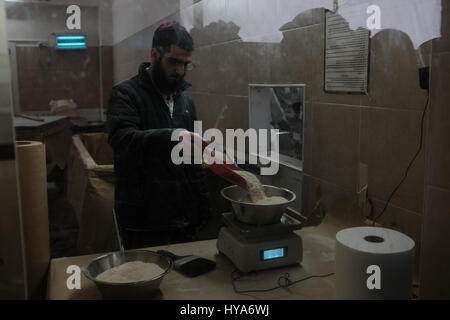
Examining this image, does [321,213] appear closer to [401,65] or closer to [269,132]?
[269,132]

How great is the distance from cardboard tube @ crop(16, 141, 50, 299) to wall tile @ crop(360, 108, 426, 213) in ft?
3.49

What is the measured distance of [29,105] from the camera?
1.26 meters

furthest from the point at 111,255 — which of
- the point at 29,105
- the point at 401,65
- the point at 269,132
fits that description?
the point at 401,65

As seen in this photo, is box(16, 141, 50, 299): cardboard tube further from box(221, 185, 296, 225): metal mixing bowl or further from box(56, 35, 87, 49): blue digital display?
box(221, 185, 296, 225): metal mixing bowl

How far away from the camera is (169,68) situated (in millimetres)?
1471

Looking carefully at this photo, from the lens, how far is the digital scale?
1312mm

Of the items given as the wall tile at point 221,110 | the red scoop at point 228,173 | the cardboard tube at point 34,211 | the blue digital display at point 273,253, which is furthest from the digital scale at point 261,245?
the cardboard tube at point 34,211

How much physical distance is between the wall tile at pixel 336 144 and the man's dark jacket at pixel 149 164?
1.58ft

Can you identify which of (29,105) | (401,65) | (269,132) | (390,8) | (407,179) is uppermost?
(390,8)

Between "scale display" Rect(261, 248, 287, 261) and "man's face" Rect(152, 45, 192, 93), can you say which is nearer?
"scale display" Rect(261, 248, 287, 261)

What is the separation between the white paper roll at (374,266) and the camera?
1.05 m

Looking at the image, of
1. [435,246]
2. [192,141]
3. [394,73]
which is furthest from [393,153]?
[192,141]

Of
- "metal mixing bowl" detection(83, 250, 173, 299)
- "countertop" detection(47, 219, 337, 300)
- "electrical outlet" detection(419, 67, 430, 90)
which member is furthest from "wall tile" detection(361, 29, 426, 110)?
"metal mixing bowl" detection(83, 250, 173, 299)

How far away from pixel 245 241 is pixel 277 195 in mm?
254
